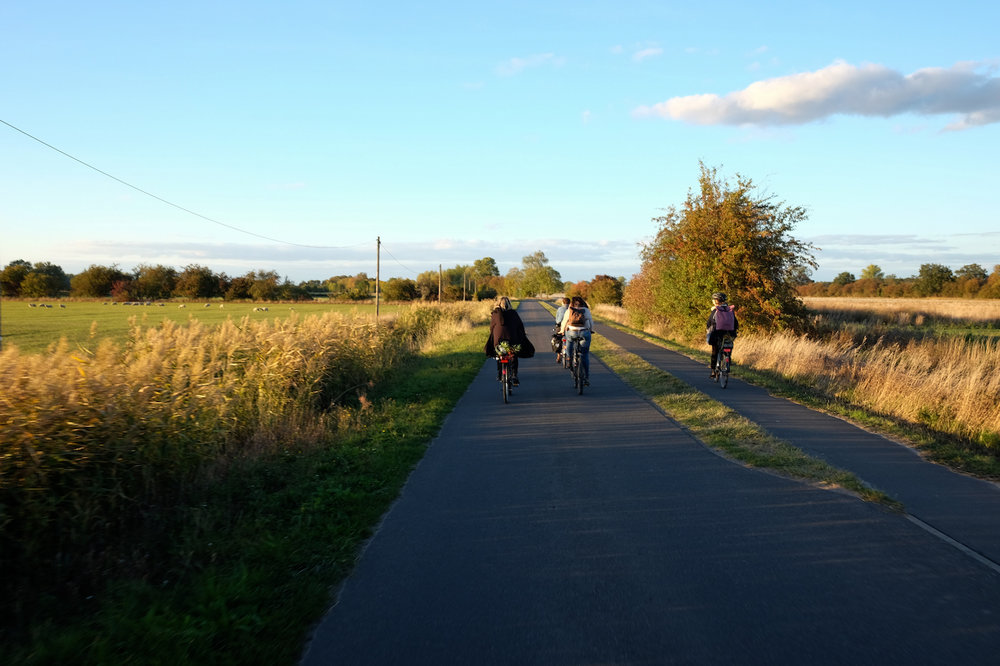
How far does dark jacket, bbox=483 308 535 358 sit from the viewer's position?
12367 millimetres

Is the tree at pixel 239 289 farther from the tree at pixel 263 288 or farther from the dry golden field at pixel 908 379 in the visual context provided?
the dry golden field at pixel 908 379

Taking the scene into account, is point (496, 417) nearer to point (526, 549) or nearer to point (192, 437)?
point (192, 437)

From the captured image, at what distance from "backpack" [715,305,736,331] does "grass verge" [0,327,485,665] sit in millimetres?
8229

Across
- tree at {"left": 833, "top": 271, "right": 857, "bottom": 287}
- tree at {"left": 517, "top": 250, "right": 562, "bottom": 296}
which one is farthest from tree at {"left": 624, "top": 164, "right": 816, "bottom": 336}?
tree at {"left": 517, "top": 250, "right": 562, "bottom": 296}

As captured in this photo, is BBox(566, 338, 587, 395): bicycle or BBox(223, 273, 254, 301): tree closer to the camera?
BBox(566, 338, 587, 395): bicycle

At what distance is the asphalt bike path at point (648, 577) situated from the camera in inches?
127

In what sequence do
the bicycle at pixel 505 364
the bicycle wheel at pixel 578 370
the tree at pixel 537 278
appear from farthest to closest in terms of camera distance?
1. the tree at pixel 537 278
2. the bicycle wheel at pixel 578 370
3. the bicycle at pixel 505 364

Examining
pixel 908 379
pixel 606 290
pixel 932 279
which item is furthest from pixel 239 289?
pixel 932 279

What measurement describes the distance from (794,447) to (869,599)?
4.19m

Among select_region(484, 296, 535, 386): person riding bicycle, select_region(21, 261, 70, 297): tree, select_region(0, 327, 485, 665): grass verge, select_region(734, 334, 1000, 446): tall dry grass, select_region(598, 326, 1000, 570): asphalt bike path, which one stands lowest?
select_region(0, 327, 485, 665): grass verge

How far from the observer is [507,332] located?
1238 cm

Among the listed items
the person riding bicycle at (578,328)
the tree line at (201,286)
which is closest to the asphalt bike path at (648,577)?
the person riding bicycle at (578,328)

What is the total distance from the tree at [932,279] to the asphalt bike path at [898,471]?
87.6 m

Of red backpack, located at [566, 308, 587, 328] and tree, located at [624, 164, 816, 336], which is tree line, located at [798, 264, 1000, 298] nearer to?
tree, located at [624, 164, 816, 336]
